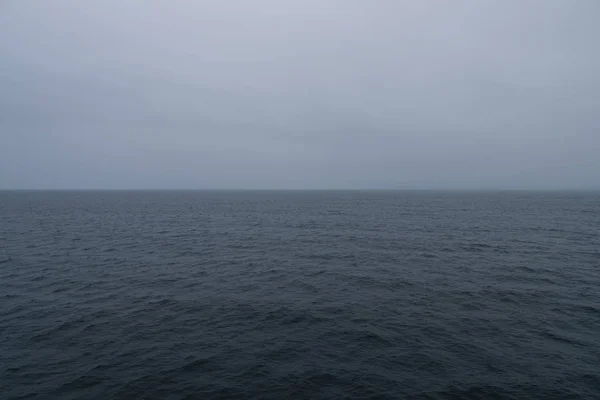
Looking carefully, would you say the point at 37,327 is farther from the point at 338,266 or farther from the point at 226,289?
the point at 338,266

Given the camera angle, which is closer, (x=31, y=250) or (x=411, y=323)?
(x=411, y=323)

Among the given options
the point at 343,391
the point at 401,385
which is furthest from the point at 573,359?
the point at 343,391

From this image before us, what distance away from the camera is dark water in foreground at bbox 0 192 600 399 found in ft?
49.7

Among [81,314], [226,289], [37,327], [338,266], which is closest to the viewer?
[37,327]

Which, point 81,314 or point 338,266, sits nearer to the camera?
point 81,314

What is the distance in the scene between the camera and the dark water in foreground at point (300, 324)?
1516 centimetres

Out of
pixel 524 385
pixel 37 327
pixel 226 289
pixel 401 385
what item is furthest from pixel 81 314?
pixel 524 385

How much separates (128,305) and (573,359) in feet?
104

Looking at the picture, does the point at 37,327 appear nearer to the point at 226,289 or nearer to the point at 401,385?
the point at 226,289

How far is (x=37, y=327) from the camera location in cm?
2070

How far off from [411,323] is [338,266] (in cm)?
1529

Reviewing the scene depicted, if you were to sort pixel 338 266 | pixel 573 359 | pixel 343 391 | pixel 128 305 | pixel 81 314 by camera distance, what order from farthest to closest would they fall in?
pixel 338 266 → pixel 128 305 → pixel 81 314 → pixel 573 359 → pixel 343 391

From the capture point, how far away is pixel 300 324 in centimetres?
2150

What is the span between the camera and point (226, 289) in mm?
28672
